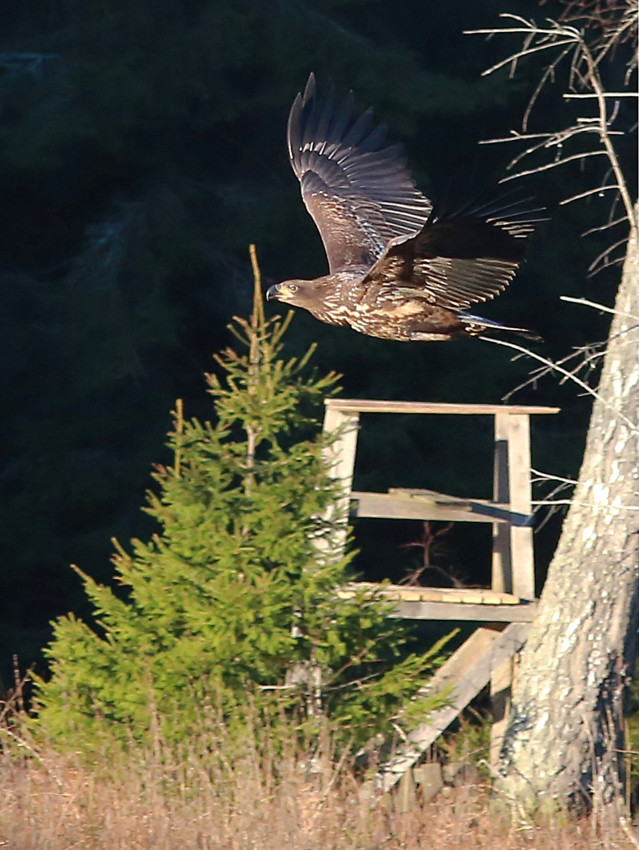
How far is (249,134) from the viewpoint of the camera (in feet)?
36.1

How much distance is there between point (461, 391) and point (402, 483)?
2.81 feet

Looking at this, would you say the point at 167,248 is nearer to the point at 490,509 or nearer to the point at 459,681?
the point at 490,509

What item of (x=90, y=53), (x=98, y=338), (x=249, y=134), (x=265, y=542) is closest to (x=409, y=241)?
(x=265, y=542)

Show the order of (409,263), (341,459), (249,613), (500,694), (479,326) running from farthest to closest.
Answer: (500,694) < (341,459) < (249,613) < (479,326) < (409,263)

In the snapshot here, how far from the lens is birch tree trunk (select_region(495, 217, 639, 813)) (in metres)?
6.20

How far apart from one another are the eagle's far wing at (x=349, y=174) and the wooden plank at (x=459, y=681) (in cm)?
189

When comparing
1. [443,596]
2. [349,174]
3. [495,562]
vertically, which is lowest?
[443,596]

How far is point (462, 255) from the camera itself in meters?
4.50

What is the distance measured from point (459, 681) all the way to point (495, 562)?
0.73 meters

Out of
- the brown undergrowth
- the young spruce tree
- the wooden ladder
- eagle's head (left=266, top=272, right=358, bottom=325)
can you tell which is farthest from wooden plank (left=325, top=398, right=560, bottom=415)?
the brown undergrowth

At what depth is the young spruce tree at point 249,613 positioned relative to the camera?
5477 mm

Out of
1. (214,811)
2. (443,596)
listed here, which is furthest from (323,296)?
(214,811)

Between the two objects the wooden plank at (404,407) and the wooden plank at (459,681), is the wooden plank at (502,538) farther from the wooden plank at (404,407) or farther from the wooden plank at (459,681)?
the wooden plank at (404,407)

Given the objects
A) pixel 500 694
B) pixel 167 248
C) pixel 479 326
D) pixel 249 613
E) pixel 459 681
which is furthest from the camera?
pixel 167 248
